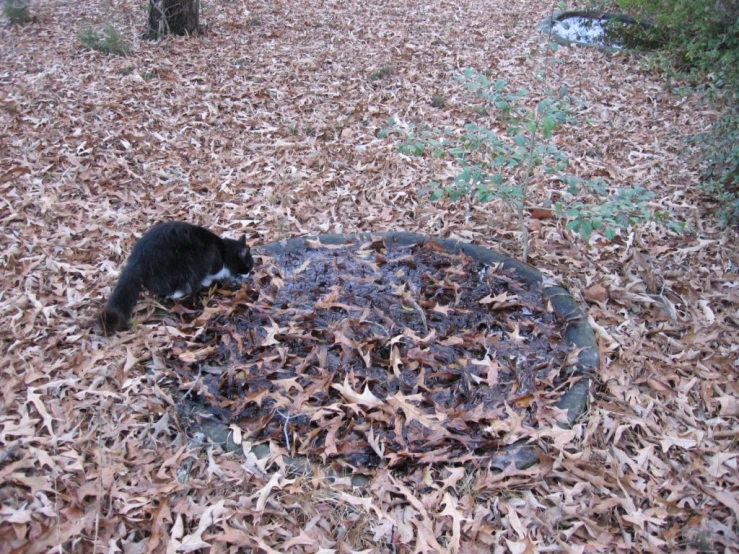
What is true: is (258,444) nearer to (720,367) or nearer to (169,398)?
(169,398)

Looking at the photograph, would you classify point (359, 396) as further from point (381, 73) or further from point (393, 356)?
point (381, 73)

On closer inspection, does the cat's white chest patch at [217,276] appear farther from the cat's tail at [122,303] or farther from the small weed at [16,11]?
the small weed at [16,11]

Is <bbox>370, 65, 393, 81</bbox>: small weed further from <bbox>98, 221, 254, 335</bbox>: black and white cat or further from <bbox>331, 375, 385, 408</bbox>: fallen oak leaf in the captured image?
<bbox>331, 375, 385, 408</bbox>: fallen oak leaf

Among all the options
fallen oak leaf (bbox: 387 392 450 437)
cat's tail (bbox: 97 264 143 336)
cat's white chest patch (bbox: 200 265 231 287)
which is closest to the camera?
fallen oak leaf (bbox: 387 392 450 437)

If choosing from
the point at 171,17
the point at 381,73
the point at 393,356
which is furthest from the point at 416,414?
the point at 171,17

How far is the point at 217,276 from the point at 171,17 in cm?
645

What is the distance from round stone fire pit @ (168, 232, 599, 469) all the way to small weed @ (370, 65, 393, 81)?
4.19 metres

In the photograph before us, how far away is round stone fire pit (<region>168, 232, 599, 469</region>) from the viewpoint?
2.88 m

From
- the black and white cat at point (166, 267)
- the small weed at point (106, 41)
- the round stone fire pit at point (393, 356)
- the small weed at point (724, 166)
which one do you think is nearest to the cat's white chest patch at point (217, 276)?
the black and white cat at point (166, 267)

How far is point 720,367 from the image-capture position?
346 cm

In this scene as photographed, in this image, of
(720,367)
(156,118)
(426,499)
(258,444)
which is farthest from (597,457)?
(156,118)

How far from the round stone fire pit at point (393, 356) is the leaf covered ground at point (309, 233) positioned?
0.13 meters

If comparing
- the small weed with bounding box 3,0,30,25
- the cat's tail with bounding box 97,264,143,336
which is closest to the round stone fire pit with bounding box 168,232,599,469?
the cat's tail with bounding box 97,264,143,336

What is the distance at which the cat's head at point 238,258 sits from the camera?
13.0 ft
